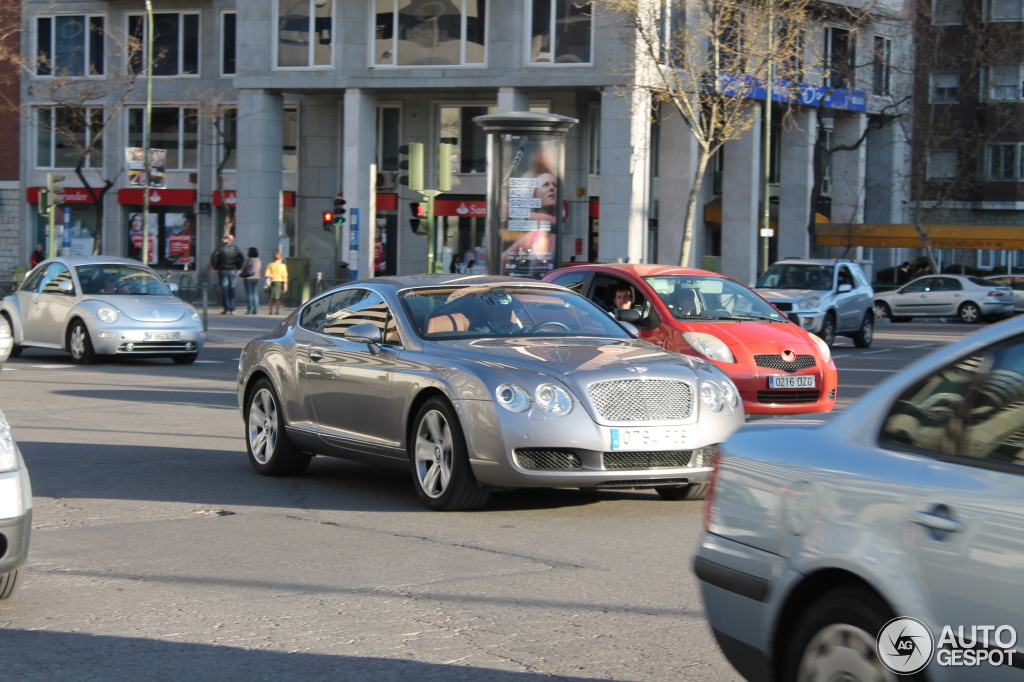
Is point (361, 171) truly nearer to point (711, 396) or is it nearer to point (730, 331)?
point (730, 331)

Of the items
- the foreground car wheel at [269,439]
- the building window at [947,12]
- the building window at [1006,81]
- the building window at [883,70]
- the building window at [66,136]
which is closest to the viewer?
the foreground car wheel at [269,439]

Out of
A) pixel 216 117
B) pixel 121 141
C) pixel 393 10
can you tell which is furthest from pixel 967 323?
pixel 121 141

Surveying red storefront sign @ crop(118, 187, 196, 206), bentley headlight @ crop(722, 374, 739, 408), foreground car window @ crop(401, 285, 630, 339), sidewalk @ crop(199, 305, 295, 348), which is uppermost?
red storefront sign @ crop(118, 187, 196, 206)

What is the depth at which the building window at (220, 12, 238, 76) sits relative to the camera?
52969mm

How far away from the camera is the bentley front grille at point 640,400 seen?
8523mm

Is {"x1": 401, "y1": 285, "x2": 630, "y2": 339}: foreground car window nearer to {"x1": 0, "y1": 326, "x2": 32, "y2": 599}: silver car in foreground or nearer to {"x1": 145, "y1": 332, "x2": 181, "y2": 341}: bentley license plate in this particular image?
{"x1": 0, "y1": 326, "x2": 32, "y2": 599}: silver car in foreground

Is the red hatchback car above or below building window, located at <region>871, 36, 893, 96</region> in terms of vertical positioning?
below

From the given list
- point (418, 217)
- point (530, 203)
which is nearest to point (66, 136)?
point (418, 217)

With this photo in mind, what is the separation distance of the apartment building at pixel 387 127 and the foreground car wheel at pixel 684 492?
99.2ft

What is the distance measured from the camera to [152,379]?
19.3 meters

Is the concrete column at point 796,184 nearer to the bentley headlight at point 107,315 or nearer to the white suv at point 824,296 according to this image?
the white suv at point 824,296

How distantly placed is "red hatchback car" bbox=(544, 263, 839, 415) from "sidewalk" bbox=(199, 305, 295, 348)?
1237 cm

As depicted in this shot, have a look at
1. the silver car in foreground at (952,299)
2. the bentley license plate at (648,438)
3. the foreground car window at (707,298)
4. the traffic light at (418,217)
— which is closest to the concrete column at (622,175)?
the silver car in foreground at (952,299)

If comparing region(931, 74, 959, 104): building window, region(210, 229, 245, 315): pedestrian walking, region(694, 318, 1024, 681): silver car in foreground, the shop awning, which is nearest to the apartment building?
the shop awning
